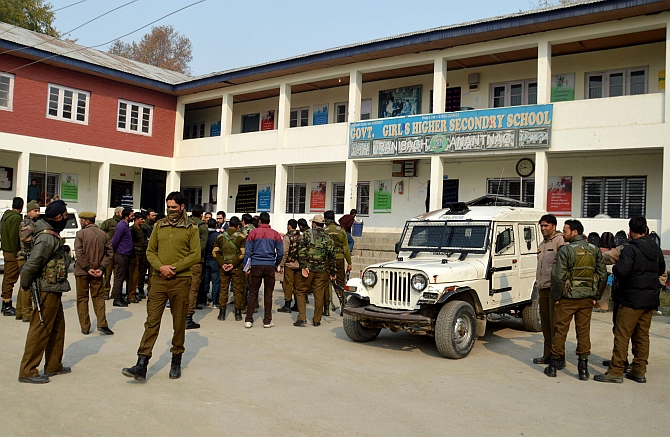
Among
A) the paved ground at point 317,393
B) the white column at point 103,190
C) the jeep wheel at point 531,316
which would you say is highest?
the white column at point 103,190

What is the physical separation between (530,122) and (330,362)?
37.4 feet

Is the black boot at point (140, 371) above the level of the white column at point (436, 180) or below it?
below

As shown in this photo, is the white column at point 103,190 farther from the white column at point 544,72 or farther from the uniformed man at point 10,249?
Result: the white column at point 544,72

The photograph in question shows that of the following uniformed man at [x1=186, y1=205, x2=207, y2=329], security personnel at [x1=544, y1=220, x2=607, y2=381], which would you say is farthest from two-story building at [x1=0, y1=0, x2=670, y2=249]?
uniformed man at [x1=186, y1=205, x2=207, y2=329]

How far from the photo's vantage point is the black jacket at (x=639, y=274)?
21.3ft

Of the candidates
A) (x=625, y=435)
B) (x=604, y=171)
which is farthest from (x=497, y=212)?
(x=604, y=171)

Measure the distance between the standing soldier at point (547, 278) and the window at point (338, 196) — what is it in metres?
15.3

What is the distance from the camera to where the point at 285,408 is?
5.14m

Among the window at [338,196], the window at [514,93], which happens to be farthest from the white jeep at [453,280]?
the window at [338,196]

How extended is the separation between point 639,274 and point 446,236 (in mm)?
2953

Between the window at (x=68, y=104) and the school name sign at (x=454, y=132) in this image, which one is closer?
the school name sign at (x=454, y=132)

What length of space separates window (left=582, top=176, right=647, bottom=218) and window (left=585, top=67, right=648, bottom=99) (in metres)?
2.50

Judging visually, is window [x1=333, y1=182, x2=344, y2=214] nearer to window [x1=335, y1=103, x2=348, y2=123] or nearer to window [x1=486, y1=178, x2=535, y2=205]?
window [x1=335, y1=103, x2=348, y2=123]

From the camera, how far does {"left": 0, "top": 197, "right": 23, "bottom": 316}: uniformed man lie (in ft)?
30.5
